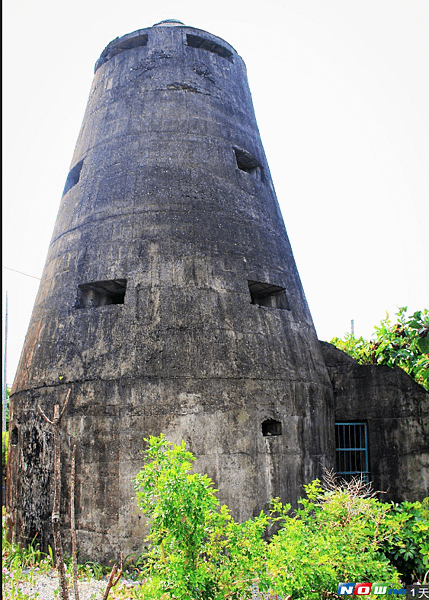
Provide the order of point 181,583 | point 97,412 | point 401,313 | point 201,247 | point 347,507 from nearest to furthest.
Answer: point 181,583 < point 347,507 < point 97,412 < point 201,247 < point 401,313

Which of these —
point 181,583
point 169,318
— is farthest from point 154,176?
point 181,583

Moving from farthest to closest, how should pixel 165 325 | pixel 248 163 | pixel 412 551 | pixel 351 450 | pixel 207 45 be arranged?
1. pixel 207 45
2. pixel 248 163
3. pixel 351 450
4. pixel 165 325
5. pixel 412 551

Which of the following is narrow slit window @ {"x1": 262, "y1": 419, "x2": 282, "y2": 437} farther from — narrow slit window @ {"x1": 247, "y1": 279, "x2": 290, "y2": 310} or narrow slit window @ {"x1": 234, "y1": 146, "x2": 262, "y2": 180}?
narrow slit window @ {"x1": 234, "y1": 146, "x2": 262, "y2": 180}

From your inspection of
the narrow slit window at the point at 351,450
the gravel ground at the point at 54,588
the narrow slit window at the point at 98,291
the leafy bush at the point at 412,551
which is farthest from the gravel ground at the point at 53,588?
the narrow slit window at the point at 351,450

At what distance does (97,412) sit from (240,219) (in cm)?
502

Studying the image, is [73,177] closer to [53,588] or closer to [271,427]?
[271,427]

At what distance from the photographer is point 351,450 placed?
1205cm

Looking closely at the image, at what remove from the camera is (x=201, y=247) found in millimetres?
10883

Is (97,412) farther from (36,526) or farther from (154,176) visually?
(154,176)

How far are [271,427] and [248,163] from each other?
258 inches

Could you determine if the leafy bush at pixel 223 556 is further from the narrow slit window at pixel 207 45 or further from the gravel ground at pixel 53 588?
the narrow slit window at pixel 207 45

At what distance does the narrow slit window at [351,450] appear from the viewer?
1190cm

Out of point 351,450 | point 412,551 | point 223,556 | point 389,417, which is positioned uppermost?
point 389,417

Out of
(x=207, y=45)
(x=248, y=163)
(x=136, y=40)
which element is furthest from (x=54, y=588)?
(x=207, y=45)
